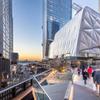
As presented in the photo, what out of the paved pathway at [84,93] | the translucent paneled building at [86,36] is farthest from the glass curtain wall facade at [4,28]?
the paved pathway at [84,93]

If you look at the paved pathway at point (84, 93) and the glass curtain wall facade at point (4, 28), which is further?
the glass curtain wall facade at point (4, 28)

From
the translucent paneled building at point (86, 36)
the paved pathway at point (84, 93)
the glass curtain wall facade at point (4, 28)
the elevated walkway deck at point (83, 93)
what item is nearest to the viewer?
the elevated walkway deck at point (83, 93)

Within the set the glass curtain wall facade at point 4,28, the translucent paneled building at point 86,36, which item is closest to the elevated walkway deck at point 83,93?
the translucent paneled building at point 86,36

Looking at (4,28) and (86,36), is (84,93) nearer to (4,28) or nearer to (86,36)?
(86,36)

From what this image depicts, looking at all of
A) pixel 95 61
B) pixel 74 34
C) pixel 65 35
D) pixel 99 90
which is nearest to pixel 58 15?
pixel 65 35

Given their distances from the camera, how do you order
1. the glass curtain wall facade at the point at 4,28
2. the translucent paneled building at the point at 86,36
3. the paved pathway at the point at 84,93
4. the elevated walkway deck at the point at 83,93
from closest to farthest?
the elevated walkway deck at the point at 83,93
the paved pathway at the point at 84,93
the translucent paneled building at the point at 86,36
the glass curtain wall facade at the point at 4,28

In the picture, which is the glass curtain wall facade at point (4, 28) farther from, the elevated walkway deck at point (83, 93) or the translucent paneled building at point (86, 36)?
the elevated walkway deck at point (83, 93)

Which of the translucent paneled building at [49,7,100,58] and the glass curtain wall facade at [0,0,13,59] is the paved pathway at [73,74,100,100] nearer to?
the translucent paneled building at [49,7,100,58]

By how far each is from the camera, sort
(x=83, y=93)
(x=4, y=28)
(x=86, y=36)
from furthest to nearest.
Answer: (x=4, y=28) < (x=86, y=36) < (x=83, y=93)

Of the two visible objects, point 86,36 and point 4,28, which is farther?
point 4,28

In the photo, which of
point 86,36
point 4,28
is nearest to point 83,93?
point 86,36

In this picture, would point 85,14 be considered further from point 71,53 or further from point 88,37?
point 71,53

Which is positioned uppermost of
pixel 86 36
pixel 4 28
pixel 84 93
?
pixel 4 28

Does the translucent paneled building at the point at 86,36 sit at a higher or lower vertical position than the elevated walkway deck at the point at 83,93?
higher
